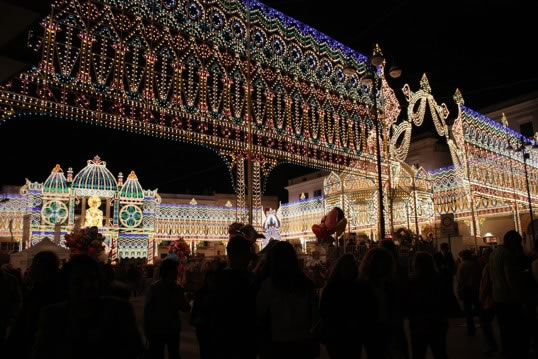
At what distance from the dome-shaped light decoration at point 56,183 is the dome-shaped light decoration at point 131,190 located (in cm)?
325

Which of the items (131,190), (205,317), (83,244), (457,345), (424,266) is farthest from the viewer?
(131,190)

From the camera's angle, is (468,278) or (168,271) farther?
(468,278)

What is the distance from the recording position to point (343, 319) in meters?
4.06

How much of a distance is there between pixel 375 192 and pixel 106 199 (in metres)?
15.9

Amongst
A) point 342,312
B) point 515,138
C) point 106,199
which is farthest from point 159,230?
point 342,312

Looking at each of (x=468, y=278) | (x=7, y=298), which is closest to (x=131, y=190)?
(x=468, y=278)

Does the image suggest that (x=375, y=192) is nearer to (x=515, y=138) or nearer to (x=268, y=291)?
(x=515, y=138)

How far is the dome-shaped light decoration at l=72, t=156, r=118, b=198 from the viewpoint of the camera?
2638cm

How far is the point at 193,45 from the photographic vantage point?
14945 mm

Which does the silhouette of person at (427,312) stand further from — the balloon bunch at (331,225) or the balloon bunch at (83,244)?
the balloon bunch at (83,244)

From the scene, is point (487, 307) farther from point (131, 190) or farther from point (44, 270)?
point (131, 190)

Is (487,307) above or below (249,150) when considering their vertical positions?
below

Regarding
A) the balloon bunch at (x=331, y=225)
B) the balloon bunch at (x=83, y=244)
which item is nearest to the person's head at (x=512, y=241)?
the balloon bunch at (x=331, y=225)

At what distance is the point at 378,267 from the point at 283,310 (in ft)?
4.66
